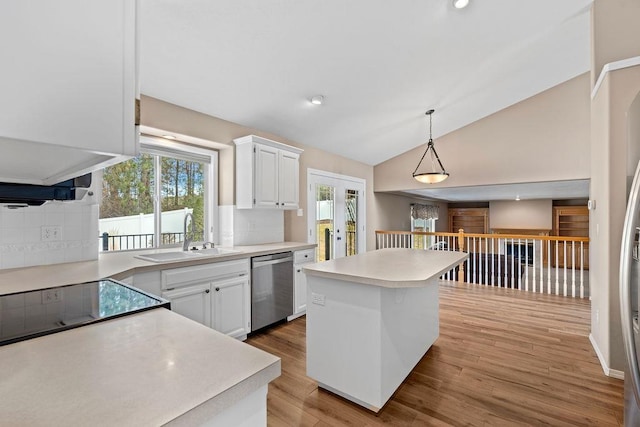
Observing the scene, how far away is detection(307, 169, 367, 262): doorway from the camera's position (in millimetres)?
4955

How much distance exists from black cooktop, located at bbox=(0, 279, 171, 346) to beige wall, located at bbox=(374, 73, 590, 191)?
18.3 ft

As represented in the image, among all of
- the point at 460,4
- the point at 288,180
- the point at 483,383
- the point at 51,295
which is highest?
the point at 460,4

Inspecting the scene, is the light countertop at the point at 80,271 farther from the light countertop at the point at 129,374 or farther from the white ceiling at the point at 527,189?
the white ceiling at the point at 527,189

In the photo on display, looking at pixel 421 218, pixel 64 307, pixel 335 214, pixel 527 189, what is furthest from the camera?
pixel 421 218

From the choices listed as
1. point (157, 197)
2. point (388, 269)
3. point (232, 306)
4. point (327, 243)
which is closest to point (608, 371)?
point (388, 269)

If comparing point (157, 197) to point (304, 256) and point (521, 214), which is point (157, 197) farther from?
point (521, 214)

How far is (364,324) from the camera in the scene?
1.99 m

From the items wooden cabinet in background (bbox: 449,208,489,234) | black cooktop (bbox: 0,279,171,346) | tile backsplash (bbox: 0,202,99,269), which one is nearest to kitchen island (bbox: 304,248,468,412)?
black cooktop (bbox: 0,279,171,346)

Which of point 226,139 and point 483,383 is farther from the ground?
point 226,139

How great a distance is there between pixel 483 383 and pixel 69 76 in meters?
2.88

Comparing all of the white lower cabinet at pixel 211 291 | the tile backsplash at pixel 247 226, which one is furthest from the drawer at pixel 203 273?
the tile backsplash at pixel 247 226

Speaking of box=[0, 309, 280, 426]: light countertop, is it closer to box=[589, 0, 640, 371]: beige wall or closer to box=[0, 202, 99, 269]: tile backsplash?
box=[0, 202, 99, 269]: tile backsplash

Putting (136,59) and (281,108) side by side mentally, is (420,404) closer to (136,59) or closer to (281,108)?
(136,59)

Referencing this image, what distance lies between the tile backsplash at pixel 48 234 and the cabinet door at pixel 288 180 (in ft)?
6.23
